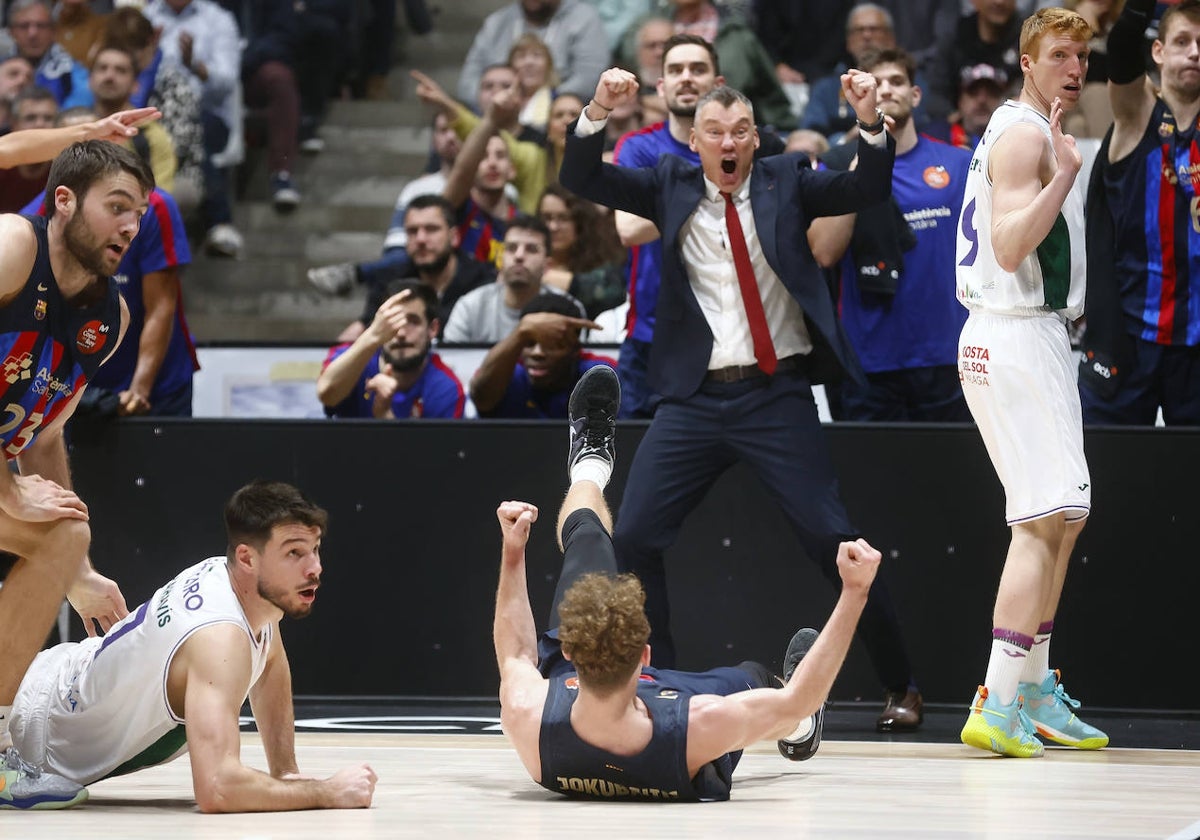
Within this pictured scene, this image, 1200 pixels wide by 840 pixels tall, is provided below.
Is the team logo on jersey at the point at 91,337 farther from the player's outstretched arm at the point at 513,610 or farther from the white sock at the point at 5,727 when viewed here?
the player's outstretched arm at the point at 513,610

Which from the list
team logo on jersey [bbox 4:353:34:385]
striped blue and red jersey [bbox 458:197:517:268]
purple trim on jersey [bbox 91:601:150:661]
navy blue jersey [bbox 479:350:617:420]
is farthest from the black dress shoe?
striped blue and red jersey [bbox 458:197:517:268]

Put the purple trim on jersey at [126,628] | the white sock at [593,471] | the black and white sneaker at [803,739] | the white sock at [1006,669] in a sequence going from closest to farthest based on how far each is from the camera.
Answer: the purple trim on jersey at [126,628], the black and white sneaker at [803,739], the white sock at [1006,669], the white sock at [593,471]

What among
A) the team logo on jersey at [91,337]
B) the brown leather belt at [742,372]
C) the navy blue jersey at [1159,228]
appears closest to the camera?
the team logo on jersey at [91,337]

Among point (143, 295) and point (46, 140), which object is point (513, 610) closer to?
point (46, 140)

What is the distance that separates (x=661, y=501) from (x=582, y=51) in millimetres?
5213

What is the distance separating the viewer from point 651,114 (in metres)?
9.15

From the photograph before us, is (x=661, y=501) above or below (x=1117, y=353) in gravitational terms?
below

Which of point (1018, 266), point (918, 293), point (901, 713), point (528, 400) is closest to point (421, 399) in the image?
point (528, 400)

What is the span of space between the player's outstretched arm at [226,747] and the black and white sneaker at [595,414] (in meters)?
1.76

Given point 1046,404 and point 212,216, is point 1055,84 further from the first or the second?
point 212,216

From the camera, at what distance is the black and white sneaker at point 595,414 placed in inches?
221

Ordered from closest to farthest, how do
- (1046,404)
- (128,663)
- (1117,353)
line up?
(128,663)
(1046,404)
(1117,353)

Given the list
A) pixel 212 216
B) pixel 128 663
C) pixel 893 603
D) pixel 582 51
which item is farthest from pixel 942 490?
pixel 212 216

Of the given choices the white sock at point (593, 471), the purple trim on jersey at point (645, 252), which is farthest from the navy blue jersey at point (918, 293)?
the white sock at point (593, 471)
